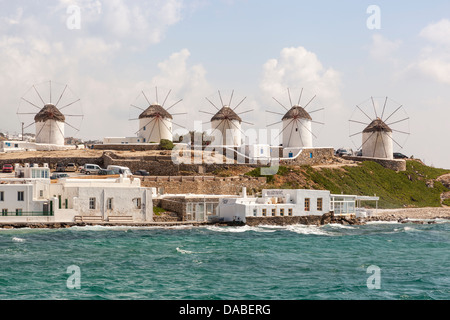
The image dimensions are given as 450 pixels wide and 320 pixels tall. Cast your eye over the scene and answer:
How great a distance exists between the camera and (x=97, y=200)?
147 ft

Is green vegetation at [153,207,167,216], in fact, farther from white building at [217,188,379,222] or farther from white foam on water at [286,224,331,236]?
white foam on water at [286,224,331,236]

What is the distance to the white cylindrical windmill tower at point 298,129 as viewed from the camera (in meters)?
77.6

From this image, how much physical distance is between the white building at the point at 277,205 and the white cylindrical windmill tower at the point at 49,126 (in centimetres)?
3586

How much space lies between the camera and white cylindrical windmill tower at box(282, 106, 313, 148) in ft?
255

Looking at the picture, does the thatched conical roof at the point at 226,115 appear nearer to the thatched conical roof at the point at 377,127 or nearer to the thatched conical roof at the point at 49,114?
the thatched conical roof at the point at 377,127

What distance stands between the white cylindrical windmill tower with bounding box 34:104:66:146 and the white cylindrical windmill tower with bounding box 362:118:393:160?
43901 millimetres

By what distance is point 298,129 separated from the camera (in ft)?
255

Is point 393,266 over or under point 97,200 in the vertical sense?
under

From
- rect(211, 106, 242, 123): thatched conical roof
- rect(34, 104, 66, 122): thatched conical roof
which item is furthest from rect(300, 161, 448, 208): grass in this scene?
rect(34, 104, 66, 122): thatched conical roof

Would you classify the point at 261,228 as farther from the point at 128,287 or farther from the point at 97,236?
the point at 128,287

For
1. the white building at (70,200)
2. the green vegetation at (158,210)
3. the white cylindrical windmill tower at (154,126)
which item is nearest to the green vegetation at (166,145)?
the white cylindrical windmill tower at (154,126)
